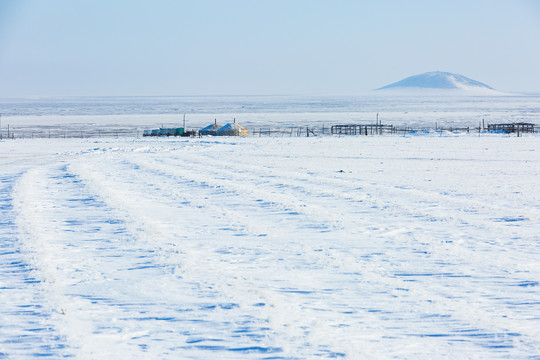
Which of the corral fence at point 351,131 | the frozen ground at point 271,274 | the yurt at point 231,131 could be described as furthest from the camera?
the yurt at point 231,131

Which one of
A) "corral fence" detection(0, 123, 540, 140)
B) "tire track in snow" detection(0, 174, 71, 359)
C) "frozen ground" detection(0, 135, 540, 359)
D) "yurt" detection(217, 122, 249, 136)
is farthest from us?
"yurt" detection(217, 122, 249, 136)

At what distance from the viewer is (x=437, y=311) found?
5.98 meters

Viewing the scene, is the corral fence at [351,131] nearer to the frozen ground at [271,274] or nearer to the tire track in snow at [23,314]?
the frozen ground at [271,274]

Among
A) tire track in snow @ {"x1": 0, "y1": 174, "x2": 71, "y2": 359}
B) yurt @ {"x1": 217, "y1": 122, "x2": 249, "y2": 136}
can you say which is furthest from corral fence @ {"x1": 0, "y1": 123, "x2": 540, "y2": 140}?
tire track in snow @ {"x1": 0, "y1": 174, "x2": 71, "y2": 359}

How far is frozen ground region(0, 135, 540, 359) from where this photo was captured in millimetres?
5289

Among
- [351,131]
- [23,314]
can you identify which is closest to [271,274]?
[23,314]

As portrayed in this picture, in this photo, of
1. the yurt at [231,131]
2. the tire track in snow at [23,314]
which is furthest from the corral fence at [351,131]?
the tire track in snow at [23,314]

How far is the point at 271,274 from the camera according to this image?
24.4ft

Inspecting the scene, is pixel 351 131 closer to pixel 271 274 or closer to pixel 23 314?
pixel 271 274

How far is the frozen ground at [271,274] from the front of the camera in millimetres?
5289

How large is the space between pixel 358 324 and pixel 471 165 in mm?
19400

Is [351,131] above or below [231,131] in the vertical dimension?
below

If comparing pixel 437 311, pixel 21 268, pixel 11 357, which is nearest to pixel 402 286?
pixel 437 311

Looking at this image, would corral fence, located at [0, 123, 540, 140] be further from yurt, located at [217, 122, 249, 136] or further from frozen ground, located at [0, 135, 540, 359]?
frozen ground, located at [0, 135, 540, 359]
